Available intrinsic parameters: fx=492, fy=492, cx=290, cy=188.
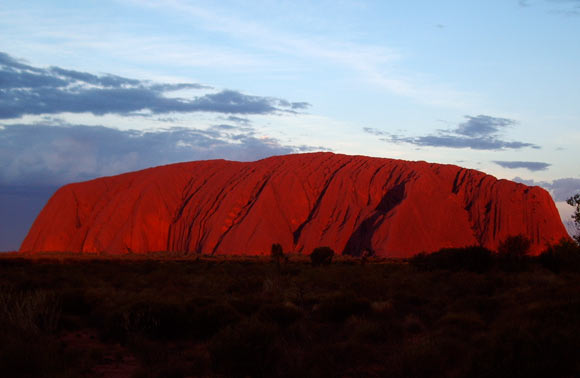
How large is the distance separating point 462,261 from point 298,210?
29784mm

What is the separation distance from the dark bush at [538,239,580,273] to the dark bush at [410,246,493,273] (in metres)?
3.30

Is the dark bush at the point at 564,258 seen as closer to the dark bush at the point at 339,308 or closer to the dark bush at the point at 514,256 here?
the dark bush at the point at 514,256

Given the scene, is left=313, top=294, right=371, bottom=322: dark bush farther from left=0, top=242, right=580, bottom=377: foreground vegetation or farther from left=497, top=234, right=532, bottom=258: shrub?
left=497, top=234, right=532, bottom=258: shrub

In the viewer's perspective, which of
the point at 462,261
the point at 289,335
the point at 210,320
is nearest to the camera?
the point at 289,335

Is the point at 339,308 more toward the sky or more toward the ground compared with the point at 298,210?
more toward the ground

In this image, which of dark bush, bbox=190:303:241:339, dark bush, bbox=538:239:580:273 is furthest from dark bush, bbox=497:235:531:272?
dark bush, bbox=190:303:241:339

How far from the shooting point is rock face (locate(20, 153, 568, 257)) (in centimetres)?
5253

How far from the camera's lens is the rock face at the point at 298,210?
Result: 5253 cm

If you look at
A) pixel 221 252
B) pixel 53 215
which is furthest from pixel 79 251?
pixel 221 252

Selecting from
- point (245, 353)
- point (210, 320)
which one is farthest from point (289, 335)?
point (245, 353)

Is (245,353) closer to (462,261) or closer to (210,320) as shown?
(210,320)

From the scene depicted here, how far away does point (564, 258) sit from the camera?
27.6m

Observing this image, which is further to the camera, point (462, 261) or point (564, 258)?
Result: point (462, 261)

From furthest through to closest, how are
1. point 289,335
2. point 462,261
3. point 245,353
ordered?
point 462,261 < point 289,335 < point 245,353
